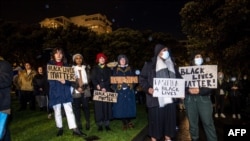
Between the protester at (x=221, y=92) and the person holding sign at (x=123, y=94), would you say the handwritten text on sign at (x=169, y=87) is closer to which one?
the person holding sign at (x=123, y=94)

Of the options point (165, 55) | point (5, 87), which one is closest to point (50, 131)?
point (5, 87)

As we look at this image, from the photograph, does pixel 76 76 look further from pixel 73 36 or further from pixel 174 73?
pixel 73 36

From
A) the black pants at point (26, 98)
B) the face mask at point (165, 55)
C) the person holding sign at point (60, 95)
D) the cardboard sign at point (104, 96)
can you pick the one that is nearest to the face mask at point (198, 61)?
the face mask at point (165, 55)

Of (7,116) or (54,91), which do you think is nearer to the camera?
(7,116)

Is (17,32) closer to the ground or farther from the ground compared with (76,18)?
closer to the ground

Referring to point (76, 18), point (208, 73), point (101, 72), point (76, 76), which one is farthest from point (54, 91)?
point (76, 18)

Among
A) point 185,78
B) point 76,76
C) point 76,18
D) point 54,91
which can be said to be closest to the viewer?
point 185,78

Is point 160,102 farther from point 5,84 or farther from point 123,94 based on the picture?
point 123,94

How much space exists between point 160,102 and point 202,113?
101 centimetres

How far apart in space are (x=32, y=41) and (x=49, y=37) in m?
2.54

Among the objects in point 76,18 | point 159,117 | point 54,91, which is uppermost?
point 76,18

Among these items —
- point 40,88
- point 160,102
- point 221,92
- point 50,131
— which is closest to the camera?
point 160,102

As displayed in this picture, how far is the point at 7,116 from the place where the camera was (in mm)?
5906

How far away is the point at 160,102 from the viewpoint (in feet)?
23.1
